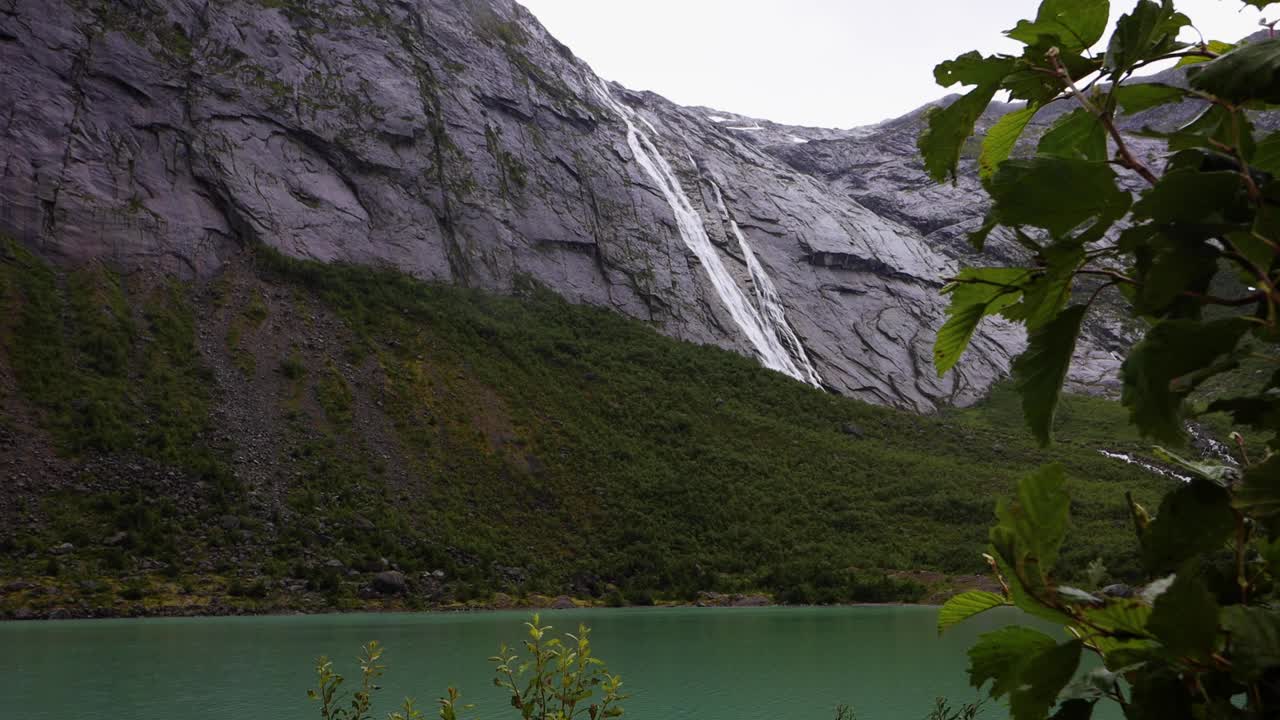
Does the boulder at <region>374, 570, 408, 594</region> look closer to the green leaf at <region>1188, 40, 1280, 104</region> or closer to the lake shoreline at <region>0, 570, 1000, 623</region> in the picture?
the lake shoreline at <region>0, 570, 1000, 623</region>

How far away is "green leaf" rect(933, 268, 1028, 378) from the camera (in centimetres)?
77

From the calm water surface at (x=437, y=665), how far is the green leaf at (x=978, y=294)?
27.3ft

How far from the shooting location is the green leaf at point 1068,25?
2.44 ft

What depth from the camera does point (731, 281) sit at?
5206 centimetres

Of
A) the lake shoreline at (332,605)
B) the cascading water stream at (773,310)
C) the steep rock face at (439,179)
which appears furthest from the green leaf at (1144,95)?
the cascading water stream at (773,310)

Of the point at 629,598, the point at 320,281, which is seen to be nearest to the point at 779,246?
the point at 320,281

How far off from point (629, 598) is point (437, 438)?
10.3 m

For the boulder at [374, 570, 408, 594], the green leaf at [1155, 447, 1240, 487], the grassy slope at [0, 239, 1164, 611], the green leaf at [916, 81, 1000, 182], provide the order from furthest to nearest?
the boulder at [374, 570, 408, 594], the grassy slope at [0, 239, 1164, 611], the green leaf at [916, 81, 1000, 182], the green leaf at [1155, 447, 1240, 487]

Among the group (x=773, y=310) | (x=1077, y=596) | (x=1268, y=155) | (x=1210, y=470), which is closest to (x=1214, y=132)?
(x=1268, y=155)

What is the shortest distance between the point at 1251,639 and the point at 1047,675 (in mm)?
144

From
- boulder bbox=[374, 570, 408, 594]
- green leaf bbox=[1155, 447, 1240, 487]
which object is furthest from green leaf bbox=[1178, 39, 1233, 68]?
boulder bbox=[374, 570, 408, 594]

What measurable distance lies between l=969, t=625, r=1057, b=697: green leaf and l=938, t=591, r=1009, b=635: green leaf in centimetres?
3

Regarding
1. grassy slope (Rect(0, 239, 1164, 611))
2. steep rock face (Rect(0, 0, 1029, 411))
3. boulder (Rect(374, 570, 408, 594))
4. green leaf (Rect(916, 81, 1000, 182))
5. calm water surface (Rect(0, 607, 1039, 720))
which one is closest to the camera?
green leaf (Rect(916, 81, 1000, 182))

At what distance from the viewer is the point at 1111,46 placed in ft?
2.36
